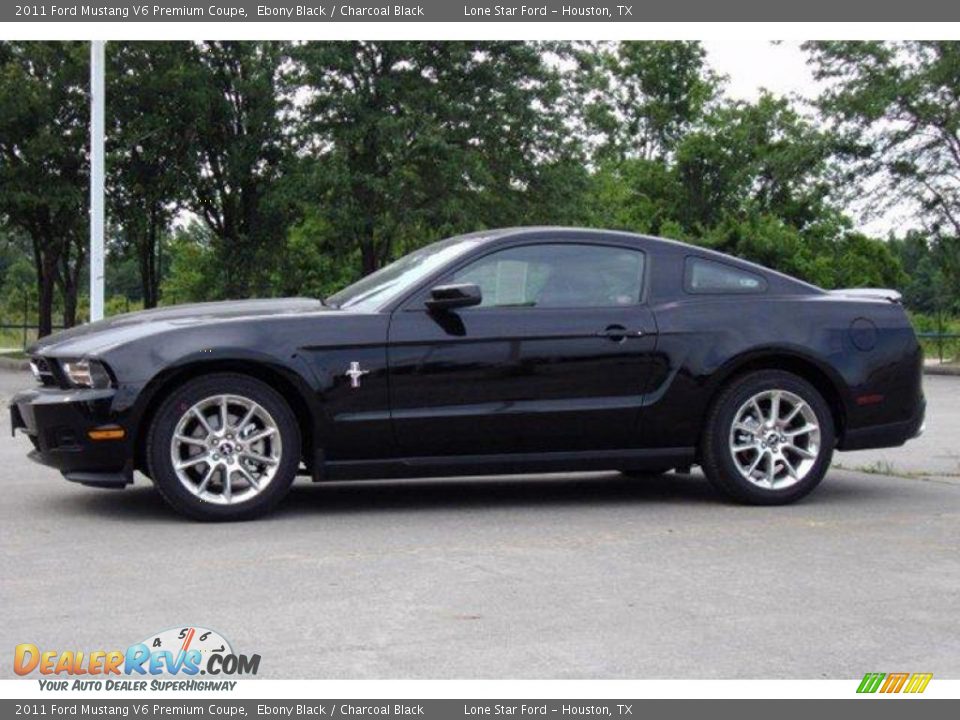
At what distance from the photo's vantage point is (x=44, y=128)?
2989cm

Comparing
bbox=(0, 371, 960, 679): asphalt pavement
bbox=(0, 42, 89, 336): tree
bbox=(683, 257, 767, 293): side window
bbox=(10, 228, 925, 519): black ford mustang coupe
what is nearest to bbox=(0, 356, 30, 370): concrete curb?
bbox=(0, 42, 89, 336): tree

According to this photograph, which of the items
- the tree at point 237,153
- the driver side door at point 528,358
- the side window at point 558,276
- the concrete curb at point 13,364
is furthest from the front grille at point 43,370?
the tree at point 237,153

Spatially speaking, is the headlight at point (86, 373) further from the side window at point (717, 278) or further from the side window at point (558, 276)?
the side window at point (717, 278)

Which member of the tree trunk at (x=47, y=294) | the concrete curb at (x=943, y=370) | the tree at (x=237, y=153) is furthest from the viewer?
the tree trunk at (x=47, y=294)

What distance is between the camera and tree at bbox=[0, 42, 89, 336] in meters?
29.6

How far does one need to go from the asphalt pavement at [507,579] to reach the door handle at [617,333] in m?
0.95

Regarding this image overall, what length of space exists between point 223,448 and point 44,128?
964 inches

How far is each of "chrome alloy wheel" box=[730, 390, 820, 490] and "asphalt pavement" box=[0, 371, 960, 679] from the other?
8.4 inches

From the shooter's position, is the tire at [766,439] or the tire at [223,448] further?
the tire at [766,439]

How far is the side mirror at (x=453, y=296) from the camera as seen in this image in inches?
295

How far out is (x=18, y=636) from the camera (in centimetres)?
492

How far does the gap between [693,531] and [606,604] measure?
5.84 ft

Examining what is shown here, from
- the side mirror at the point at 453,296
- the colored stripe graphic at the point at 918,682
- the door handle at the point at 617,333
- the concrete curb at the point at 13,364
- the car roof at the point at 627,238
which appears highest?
the car roof at the point at 627,238

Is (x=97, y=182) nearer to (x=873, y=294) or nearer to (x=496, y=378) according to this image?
(x=496, y=378)
